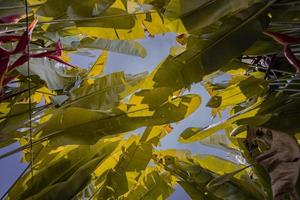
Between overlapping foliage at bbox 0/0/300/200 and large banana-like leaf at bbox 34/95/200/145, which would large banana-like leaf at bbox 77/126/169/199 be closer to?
overlapping foliage at bbox 0/0/300/200

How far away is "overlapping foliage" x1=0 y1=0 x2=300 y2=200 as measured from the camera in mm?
966

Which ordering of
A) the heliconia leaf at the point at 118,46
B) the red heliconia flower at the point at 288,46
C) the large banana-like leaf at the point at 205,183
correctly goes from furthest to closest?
the large banana-like leaf at the point at 205,183
the heliconia leaf at the point at 118,46
the red heliconia flower at the point at 288,46

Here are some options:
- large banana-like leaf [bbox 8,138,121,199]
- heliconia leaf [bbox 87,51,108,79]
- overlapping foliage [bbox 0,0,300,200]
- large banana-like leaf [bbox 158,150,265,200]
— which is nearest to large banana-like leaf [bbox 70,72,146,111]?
overlapping foliage [bbox 0,0,300,200]

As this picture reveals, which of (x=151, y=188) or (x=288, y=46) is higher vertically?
(x=288, y=46)

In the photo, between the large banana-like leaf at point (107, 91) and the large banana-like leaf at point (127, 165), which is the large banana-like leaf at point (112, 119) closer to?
the large banana-like leaf at point (107, 91)

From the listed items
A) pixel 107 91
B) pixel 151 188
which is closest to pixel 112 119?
pixel 107 91

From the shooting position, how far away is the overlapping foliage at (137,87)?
966mm

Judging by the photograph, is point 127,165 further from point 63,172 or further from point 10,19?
point 10,19

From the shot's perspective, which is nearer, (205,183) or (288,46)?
(288,46)

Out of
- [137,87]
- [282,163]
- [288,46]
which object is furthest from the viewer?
[137,87]

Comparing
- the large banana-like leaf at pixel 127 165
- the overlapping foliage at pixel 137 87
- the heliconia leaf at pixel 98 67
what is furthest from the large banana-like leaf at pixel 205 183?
the heliconia leaf at pixel 98 67

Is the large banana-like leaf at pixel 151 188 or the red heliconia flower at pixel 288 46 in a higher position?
the red heliconia flower at pixel 288 46

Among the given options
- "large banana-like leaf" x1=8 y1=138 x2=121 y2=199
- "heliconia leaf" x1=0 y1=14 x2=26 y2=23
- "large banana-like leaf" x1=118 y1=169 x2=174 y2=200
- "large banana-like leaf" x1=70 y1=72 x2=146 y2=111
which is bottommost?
"large banana-like leaf" x1=118 y1=169 x2=174 y2=200

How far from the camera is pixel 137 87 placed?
1.19 metres
